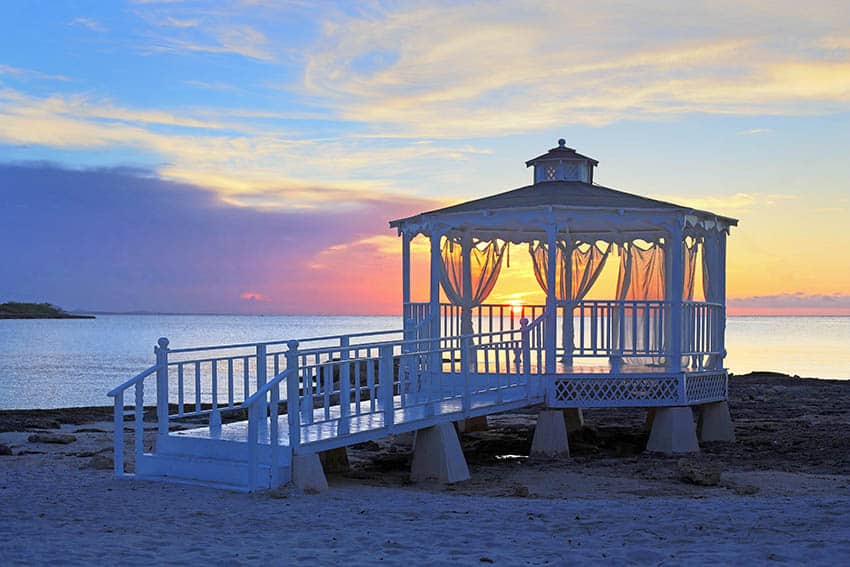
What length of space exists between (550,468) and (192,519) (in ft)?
18.6

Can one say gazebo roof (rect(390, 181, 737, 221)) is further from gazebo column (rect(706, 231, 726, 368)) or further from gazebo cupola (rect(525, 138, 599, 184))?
gazebo column (rect(706, 231, 726, 368))

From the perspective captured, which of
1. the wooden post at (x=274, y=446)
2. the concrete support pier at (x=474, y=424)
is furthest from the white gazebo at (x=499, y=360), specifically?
the concrete support pier at (x=474, y=424)

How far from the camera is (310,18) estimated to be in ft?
53.8

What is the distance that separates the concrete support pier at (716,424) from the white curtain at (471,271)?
4.02 m

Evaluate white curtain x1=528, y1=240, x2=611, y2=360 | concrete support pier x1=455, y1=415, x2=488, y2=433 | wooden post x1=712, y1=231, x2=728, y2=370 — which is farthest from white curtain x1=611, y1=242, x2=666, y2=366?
concrete support pier x1=455, y1=415, x2=488, y2=433

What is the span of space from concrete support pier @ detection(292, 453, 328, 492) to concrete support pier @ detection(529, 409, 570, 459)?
453 centimetres

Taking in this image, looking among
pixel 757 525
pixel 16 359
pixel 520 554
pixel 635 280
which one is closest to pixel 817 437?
pixel 635 280

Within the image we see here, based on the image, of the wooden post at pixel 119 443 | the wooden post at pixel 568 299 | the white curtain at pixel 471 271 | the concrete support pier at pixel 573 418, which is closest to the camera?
the wooden post at pixel 119 443

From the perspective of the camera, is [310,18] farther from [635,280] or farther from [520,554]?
[520,554]

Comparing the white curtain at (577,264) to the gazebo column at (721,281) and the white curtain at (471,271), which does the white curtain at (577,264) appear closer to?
the white curtain at (471,271)

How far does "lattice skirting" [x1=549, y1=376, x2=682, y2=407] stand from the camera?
13982 millimetres

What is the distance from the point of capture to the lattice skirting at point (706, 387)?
1461 centimetres

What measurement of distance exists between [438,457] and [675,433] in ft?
13.9

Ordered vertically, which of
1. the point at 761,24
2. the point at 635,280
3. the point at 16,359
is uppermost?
the point at 761,24
